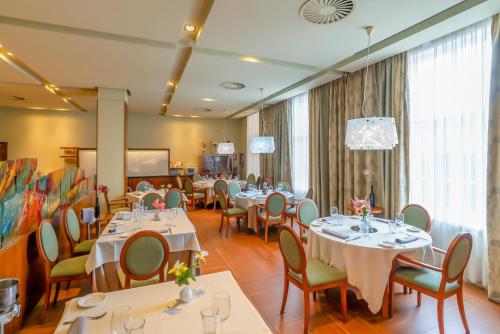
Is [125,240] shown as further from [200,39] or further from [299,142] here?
[299,142]

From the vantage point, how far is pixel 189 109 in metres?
8.45

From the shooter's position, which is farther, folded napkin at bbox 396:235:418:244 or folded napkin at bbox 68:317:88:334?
folded napkin at bbox 396:235:418:244

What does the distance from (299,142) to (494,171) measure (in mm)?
4349

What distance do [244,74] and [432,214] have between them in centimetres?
380

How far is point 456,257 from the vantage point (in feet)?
7.39

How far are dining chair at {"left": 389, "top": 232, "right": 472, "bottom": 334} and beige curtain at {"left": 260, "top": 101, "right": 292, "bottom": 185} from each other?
470cm

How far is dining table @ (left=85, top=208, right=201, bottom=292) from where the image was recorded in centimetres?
271

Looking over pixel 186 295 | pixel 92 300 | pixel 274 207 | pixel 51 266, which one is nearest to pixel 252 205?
pixel 274 207

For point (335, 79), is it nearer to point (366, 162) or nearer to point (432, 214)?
point (366, 162)

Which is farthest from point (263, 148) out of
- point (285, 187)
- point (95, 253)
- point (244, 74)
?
point (95, 253)

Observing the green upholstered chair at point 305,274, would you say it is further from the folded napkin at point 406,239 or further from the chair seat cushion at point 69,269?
the chair seat cushion at point 69,269

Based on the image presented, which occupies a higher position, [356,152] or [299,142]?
[299,142]

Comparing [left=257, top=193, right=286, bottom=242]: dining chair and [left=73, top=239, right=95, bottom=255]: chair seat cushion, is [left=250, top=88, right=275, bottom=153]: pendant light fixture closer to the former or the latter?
[left=257, top=193, right=286, bottom=242]: dining chair

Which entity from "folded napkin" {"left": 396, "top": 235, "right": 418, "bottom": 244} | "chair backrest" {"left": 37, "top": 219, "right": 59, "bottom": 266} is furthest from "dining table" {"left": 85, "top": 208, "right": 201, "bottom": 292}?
"folded napkin" {"left": 396, "top": 235, "right": 418, "bottom": 244}
